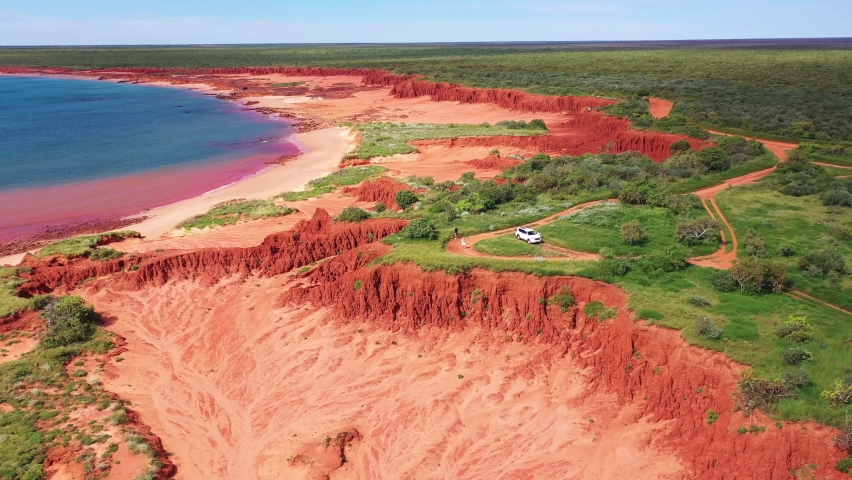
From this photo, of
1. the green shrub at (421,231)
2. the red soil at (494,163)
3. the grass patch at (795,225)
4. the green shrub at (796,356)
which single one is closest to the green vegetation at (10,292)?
the green shrub at (421,231)

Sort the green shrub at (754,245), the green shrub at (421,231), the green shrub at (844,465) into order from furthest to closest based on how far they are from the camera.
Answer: the green shrub at (421,231) < the green shrub at (754,245) < the green shrub at (844,465)

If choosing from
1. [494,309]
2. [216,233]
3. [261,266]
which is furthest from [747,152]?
[216,233]

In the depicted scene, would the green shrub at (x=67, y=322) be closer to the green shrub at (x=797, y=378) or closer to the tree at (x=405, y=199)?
the tree at (x=405, y=199)

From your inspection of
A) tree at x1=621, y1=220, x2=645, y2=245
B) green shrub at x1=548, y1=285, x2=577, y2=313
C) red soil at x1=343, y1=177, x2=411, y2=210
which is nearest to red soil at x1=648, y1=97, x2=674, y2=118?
red soil at x1=343, y1=177, x2=411, y2=210

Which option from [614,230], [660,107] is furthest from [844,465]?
[660,107]

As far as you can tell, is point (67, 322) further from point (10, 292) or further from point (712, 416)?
point (712, 416)

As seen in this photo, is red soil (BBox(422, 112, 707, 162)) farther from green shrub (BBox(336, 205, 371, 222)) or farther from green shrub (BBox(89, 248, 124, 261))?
green shrub (BBox(89, 248, 124, 261))
